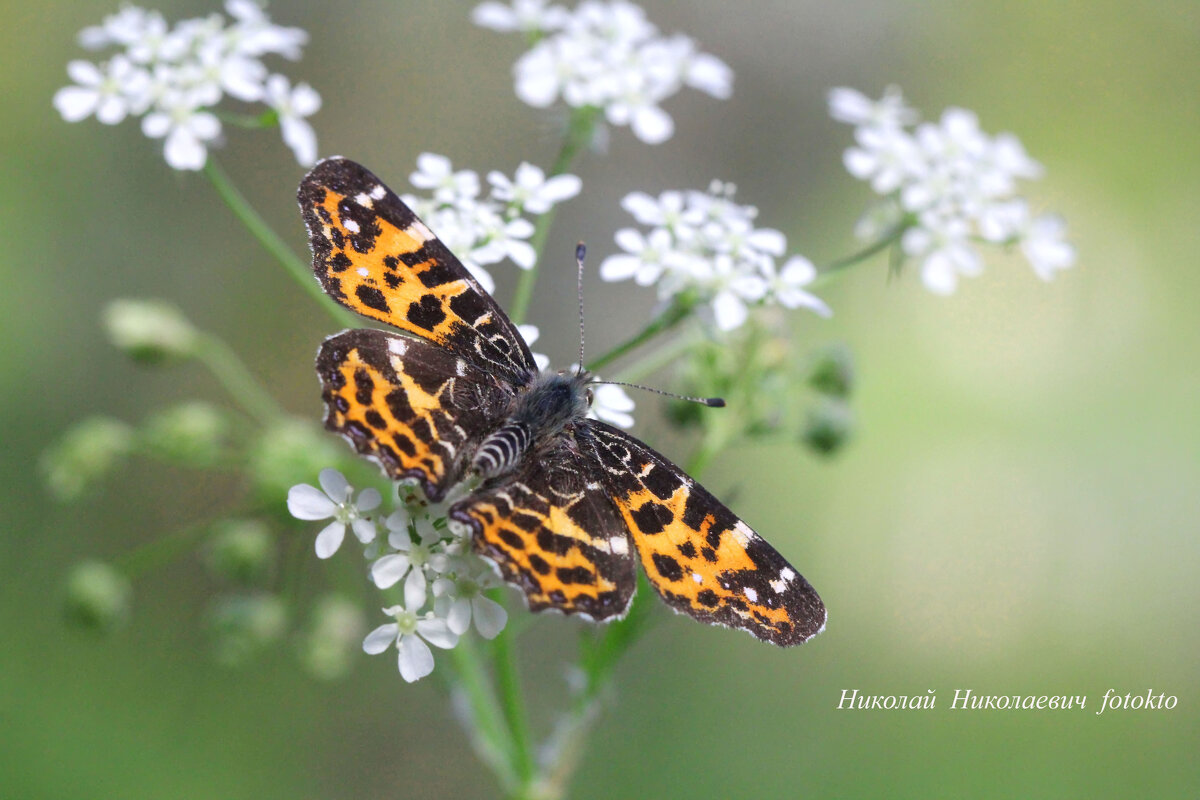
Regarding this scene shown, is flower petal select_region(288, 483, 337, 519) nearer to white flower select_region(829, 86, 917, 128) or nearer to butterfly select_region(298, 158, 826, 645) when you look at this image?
butterfly select_region(298, 158, 826, 645)

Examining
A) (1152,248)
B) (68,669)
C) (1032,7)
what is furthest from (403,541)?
(1032,7)

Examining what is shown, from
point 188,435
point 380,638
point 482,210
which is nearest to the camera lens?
point 380,638

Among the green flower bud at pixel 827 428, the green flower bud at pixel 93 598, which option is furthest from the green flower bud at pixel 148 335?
the green flower bud at pixel 827 428

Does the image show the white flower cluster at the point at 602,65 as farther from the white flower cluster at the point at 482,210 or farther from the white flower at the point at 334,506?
the white flower at the point at 334,506

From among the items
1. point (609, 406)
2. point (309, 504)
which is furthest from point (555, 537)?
point (609, 406)

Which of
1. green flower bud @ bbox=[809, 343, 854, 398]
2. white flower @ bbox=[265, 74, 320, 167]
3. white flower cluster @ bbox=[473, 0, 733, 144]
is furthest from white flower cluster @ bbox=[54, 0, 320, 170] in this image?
green flower bud @ bbox=[809, 343, 854, 398]

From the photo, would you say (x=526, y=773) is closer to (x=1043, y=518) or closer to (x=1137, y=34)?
(x=1043, y=518)

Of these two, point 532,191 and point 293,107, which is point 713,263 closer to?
point 532,191
